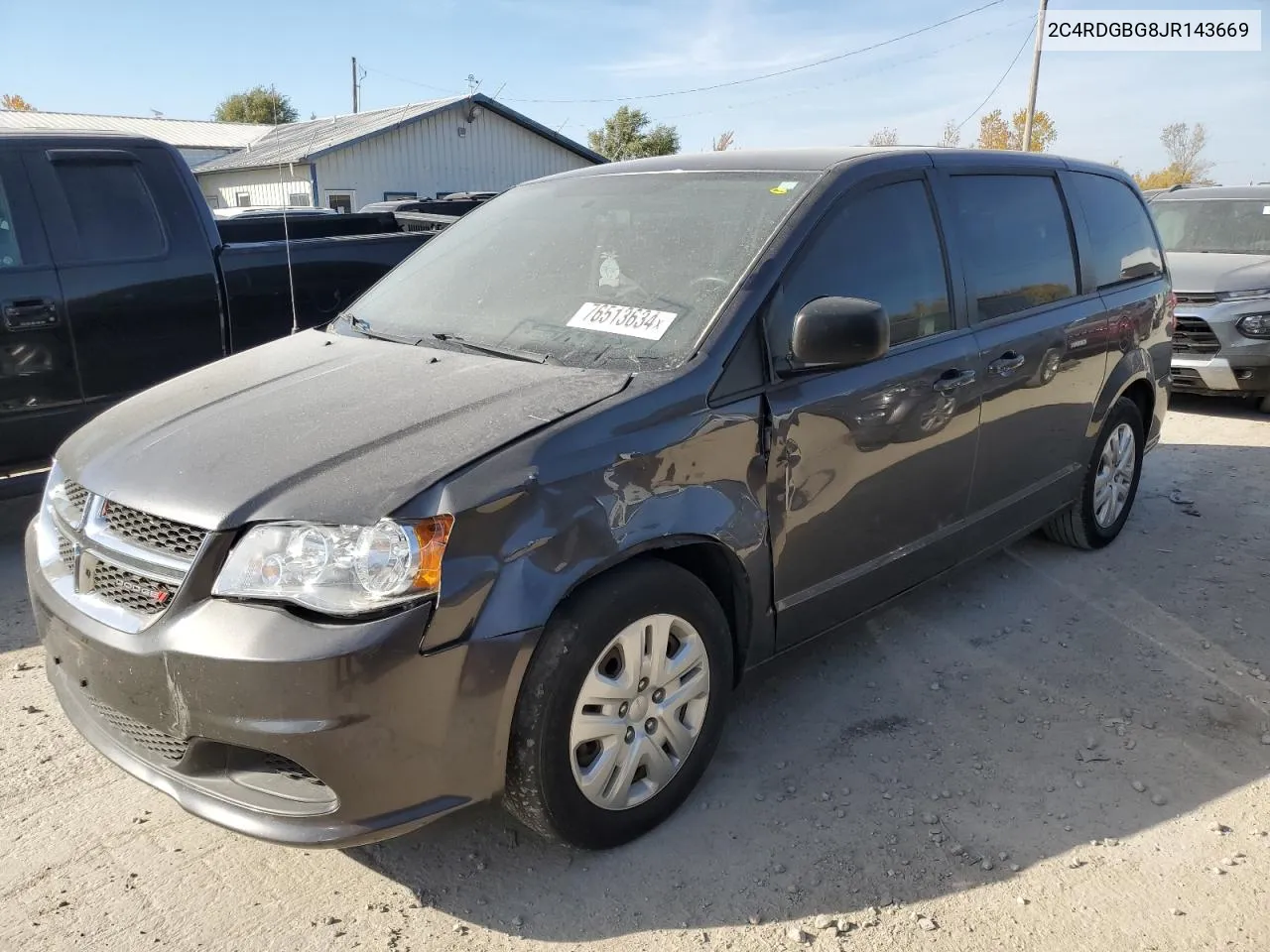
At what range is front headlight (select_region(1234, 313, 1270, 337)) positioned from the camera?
7.88 meters

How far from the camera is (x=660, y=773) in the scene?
2.77 metres

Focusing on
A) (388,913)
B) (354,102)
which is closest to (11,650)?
(388,913)

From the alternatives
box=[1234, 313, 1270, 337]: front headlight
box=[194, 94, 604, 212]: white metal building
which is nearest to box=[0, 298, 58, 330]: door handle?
box=[1234, 313, 1270, 337]: front headlight

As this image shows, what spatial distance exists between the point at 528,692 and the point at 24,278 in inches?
149

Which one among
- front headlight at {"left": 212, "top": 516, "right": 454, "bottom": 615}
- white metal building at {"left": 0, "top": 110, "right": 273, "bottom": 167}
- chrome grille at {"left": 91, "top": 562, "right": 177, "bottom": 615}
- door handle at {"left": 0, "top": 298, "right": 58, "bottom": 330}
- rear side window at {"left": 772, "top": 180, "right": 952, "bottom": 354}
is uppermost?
white metal building at {"left": 0, "top": 110, "right": 273, "bottom": 167}

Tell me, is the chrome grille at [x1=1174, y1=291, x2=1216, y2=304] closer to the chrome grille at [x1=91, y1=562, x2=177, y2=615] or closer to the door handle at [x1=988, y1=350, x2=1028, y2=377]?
the door handle at [x1=988, y1=350, x2=1028, y2=377]

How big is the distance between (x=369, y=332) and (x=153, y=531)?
1.28 metres

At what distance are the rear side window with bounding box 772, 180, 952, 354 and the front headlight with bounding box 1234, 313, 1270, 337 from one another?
575 cm

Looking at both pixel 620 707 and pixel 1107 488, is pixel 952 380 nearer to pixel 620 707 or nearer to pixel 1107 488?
pixel 620 707

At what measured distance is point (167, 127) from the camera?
38.7 meters

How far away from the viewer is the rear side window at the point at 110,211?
4867 millimetres

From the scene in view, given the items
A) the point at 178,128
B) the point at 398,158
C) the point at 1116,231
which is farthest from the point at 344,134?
the point at 1116,231

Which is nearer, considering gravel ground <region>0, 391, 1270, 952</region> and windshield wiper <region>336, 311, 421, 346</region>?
gravel ground <region>0, 391, 1270, 952</region>

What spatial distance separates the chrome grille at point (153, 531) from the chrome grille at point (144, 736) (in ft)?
1.42
